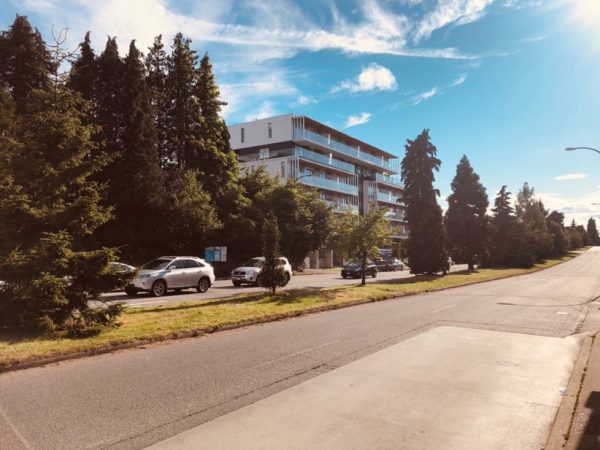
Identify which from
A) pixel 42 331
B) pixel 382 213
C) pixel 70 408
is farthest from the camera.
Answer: pixel 382 213

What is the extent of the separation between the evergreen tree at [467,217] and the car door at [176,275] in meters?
32.1

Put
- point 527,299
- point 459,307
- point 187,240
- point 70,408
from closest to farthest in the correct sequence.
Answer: point 70,408 → point 459,307 → point 527,299 → point 187,240

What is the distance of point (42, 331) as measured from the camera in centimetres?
923

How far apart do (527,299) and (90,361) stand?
17063mm

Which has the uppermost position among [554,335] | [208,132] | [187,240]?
[208,132]

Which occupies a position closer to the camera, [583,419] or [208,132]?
[583,419]

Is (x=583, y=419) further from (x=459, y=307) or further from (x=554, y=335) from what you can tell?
(x=459, y=307)

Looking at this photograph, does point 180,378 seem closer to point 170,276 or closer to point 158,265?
point 170,276

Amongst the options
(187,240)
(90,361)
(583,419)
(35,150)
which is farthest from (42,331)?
(187,240)

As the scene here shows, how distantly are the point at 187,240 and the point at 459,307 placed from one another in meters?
23.7

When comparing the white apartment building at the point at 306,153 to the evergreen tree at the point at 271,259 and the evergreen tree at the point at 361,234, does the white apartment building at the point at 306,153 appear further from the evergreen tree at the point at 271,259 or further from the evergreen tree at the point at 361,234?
the evergreen tree at the point at 271,259

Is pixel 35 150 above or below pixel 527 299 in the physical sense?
above

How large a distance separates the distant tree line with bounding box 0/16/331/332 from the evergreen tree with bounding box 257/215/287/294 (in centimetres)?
586

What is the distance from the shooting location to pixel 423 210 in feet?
118
